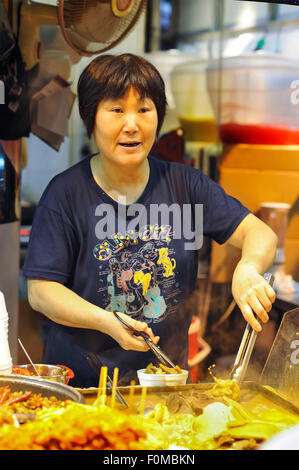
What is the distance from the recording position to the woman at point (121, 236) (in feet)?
5.91

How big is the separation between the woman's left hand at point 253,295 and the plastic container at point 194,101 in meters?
1.39

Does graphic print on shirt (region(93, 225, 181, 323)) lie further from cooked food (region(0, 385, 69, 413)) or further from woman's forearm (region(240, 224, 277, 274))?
cooked food (region(0, 385, 69, 413))

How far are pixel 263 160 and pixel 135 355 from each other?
1826mm

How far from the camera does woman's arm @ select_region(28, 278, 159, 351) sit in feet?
5.42

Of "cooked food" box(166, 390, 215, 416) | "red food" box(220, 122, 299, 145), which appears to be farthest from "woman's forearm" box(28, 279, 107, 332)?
"red food" box(220, 122, 299, 145)

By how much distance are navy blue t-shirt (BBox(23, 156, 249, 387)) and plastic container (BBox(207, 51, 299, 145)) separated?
3.77ft

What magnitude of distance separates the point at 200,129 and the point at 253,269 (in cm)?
156

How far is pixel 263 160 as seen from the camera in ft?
11.0

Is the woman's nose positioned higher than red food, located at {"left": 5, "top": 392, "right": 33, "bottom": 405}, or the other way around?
the woman's nose

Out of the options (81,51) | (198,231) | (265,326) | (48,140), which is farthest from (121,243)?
(265,326)

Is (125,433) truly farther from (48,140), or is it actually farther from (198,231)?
(48,140)

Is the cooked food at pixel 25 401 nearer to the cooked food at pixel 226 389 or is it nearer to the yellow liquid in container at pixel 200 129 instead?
the cooked food at pixel 226 389

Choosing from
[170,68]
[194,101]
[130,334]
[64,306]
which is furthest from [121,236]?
[194,101]

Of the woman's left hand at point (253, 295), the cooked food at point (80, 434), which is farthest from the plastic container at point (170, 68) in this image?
the cooked food at point (80, 434)
